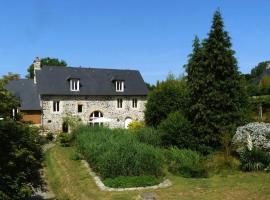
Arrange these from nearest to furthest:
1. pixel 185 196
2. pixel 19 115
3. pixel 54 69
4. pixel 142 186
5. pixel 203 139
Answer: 1. pixel 19 115
2. pixel 185 196
3. pixel 142 186
4. pixel 203 139
5. pixel 54 69

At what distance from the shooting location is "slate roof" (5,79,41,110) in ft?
120

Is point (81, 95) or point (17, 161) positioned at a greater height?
point (81, 95)

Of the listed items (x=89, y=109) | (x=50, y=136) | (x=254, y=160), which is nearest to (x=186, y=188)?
(x=254, y=160)

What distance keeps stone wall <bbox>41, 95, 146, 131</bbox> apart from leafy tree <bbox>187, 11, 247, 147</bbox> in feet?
59.2

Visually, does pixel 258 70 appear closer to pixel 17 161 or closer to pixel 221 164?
pixel 221 164

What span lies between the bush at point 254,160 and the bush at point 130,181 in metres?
5.09

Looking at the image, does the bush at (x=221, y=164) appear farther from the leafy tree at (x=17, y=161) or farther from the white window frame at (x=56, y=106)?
the white window frame at (x=56, y=106)

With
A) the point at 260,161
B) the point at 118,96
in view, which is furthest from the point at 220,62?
the point at 118,96

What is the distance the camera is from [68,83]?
1561 inches

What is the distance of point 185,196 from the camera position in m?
13.8

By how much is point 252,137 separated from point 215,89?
4116mm

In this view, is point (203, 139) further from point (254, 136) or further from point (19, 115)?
point (19, 115)

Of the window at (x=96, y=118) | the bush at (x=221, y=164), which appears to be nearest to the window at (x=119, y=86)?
the window at (x=96, y=118)

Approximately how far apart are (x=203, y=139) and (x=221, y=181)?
6733 millimetres
